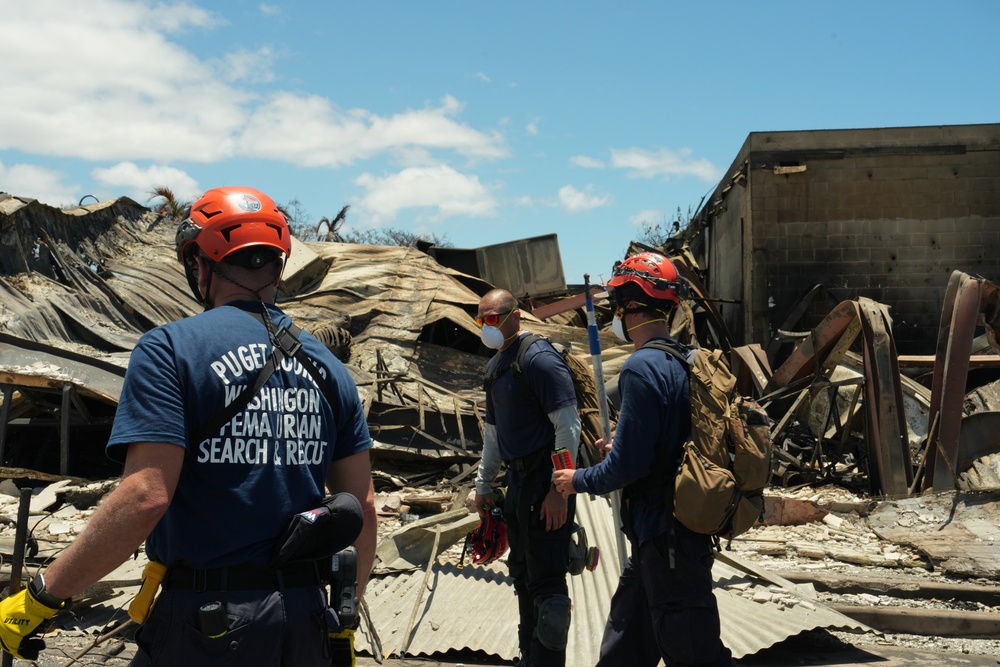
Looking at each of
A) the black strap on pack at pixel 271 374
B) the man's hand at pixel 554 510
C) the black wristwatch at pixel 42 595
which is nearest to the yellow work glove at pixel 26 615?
the black wristwatch at pixel 42 595

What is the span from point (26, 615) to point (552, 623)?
2.52 meters

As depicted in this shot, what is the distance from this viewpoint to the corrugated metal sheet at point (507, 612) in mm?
4922

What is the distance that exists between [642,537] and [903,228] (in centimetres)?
1453

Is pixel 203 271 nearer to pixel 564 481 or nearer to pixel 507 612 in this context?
pixel 564 481

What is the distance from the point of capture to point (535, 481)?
14.1 feet

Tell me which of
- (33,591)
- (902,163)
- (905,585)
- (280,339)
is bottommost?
(905,585)

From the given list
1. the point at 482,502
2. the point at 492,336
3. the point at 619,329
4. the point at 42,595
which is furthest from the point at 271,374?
the point at 482,502

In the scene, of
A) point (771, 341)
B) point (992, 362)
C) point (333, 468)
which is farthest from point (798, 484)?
point (333, 468)

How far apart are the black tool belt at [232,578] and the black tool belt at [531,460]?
7.58ft

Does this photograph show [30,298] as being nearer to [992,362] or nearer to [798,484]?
[798,484]

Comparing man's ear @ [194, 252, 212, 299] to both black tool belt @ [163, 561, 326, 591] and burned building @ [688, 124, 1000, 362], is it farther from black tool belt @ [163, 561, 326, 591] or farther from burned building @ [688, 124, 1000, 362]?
burned building @ [688, 124, 1000, 362]

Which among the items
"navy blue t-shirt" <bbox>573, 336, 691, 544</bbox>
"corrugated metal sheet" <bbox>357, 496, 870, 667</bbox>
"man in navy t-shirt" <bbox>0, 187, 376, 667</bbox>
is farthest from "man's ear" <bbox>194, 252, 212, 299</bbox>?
"corrugated metal sheet" <bbox>357, 496, 870, 667</bbox>

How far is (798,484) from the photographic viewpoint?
1030cm

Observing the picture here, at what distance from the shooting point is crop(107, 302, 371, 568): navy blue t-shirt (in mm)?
1961
